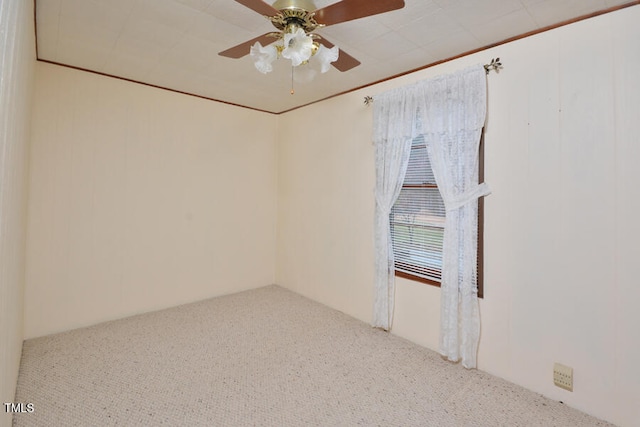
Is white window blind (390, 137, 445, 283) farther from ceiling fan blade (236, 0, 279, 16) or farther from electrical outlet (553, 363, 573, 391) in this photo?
ceiling fan blade (236, 0, 279, 16)

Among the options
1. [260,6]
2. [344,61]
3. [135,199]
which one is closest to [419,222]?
[344,61]

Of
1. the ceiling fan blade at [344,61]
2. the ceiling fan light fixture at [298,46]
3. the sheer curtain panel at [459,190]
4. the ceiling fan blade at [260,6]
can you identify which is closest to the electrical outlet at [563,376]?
the sheer curtain panel at [459,190]

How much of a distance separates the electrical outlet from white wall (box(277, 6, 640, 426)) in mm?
36

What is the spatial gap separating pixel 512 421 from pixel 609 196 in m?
1.43

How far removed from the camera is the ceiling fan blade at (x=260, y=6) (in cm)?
135

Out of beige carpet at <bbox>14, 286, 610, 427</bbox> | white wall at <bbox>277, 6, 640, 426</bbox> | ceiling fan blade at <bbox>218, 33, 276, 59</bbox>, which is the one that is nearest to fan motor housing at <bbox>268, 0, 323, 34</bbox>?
ceiling fan blade at <bbox>218, 33, 276, 59</bbox>

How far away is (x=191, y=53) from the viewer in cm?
249

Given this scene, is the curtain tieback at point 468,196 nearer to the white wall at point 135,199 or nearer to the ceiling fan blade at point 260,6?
the ceiling fan blade at point 260,6

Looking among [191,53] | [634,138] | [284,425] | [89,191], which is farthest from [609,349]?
[89,191]

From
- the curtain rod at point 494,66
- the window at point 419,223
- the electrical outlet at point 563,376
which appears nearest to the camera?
the electrical outlet at point 563,376

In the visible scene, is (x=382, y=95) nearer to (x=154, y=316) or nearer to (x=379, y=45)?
(x=379, y=45)

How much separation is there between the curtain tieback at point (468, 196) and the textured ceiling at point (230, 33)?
1.05 meters

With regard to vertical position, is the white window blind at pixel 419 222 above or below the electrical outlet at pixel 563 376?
above

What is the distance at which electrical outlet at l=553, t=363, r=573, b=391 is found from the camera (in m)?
1.95
